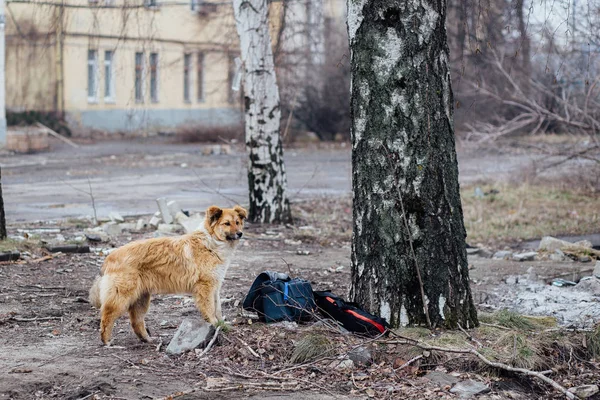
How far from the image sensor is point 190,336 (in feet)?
20.1

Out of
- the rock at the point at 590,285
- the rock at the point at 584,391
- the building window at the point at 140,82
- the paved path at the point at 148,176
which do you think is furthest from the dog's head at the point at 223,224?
the paved path at the point at 148,176

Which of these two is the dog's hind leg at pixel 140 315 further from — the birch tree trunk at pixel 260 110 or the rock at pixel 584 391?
the birch tree trunk at pixel 260 110

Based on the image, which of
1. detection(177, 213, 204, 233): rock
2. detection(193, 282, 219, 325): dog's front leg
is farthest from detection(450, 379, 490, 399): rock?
detection(177, 213, 204, 233): rock

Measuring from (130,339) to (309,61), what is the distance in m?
27.2

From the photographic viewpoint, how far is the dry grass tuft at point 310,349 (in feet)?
19.4

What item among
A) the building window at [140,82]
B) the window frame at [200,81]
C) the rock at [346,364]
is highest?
the window frame at [200,81]

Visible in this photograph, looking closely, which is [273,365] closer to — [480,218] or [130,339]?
[130,339]

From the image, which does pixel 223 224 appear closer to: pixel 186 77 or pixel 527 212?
pixel 527 212

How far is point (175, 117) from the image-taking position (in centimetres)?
4438

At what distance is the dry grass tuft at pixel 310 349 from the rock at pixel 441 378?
2.38 ft

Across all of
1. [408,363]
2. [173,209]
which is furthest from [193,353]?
[173,209]

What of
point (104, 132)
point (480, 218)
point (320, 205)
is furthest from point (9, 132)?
point (480, 218)

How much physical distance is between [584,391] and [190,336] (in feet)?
8.90

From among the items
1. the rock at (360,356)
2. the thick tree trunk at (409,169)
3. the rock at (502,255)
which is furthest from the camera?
the rock at (502,255)
